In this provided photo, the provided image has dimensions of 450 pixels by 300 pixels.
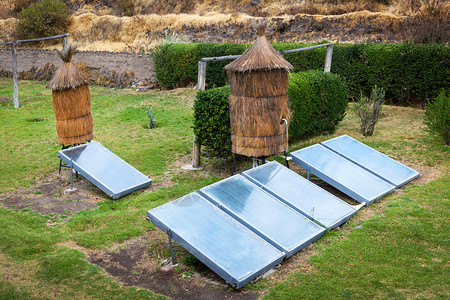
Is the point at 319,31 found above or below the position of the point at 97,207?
above

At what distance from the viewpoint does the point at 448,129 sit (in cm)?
988

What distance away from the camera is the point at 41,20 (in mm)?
29266

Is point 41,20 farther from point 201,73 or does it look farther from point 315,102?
point 315,102

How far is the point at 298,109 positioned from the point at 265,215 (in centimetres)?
508

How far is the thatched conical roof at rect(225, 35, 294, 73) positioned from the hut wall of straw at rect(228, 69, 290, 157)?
0.48 ft

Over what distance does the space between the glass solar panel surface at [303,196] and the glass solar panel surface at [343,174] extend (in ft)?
1.84

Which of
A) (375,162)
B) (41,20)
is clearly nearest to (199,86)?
(375,162)

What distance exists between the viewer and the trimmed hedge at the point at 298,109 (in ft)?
29.2

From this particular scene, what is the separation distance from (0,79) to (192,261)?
24.4m

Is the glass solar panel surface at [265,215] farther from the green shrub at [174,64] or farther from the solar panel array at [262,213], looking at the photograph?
the green shrub at [174,64]

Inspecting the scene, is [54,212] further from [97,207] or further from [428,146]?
[428,146]

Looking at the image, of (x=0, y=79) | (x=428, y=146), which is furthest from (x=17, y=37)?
(x=428, y=146)

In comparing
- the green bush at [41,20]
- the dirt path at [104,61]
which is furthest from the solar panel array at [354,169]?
the green bush at [41,20]

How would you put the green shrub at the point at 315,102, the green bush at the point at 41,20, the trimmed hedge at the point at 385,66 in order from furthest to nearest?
the green bush at the point at 41,20
the trimmed hedge at the point at 385,66
the green shrub at the point at 315,102
